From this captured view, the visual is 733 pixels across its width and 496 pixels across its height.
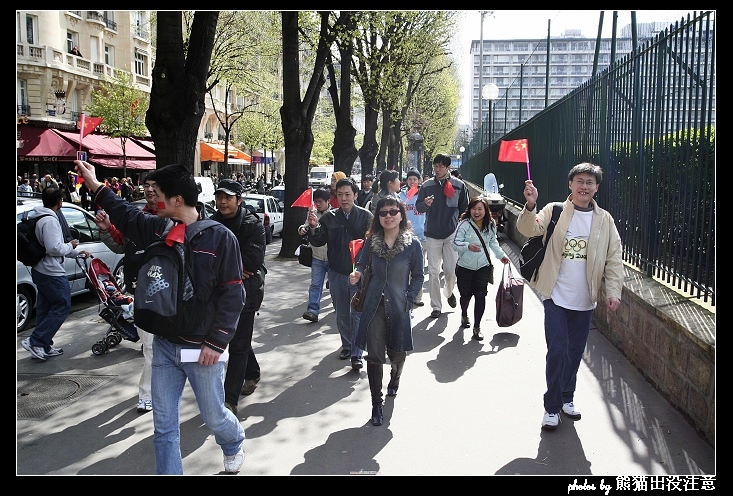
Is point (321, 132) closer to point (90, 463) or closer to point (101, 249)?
point (101, 249)

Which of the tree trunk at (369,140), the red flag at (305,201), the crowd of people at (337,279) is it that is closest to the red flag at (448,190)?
the crowd of people at (337,279)

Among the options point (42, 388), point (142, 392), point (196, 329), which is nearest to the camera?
point (196, 329)

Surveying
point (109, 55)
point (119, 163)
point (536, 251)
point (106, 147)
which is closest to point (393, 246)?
point (536, 251)

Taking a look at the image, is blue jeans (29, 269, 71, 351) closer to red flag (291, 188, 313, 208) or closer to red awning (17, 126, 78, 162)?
red flag (291, 188, 313, 208)

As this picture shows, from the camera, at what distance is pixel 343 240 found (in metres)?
7.00

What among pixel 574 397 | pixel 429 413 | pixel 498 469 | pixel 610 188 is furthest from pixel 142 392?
pixel 610 188

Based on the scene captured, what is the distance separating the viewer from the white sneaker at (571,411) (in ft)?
16.9

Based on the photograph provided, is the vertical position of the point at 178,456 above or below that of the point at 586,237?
below

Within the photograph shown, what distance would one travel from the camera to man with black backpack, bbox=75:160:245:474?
370 cm

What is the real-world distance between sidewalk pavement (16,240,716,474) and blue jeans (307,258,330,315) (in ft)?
2.92

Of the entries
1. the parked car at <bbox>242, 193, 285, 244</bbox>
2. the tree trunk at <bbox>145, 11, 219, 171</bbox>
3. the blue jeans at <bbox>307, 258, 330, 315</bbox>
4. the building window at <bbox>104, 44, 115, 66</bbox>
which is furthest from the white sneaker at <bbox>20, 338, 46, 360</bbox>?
the building window at <bbox>104, 44, 115, 66</bbox>

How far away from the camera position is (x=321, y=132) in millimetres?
55344

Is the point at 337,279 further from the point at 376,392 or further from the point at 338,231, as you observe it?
the point at 376,392
